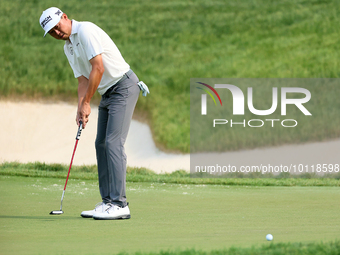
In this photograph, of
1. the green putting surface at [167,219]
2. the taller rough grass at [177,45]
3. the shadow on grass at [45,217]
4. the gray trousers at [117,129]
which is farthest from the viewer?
the taller rough grass at [177,45]

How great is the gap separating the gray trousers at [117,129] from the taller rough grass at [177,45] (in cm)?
586

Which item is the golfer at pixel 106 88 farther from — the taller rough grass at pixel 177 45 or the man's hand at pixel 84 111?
the taller rough grass at pixel 177 45

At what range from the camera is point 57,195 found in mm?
4953

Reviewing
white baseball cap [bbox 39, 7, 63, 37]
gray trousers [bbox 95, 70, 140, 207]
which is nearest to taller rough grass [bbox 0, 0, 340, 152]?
gray trousers [bbox 95, 70, 140, 207]

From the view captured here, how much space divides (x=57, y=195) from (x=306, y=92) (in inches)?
286

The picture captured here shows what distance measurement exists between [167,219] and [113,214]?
1.25ft

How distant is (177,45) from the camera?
12117 millimetres

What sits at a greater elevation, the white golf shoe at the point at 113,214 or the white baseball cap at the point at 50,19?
the white baseball cap at the point at 50,19

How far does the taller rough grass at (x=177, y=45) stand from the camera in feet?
35.8

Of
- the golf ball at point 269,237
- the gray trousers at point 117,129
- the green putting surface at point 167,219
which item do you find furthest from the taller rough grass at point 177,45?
the golf ball at point 269,237

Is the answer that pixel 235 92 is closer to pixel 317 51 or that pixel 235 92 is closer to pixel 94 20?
pixel 317 51

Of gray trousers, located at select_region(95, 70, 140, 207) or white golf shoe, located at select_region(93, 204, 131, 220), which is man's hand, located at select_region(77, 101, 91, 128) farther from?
white golf shoe, located at select_region(93, 204, 131, 220)

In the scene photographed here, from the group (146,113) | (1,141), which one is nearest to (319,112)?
(146,113)

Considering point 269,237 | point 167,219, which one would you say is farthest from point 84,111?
point 269,237
